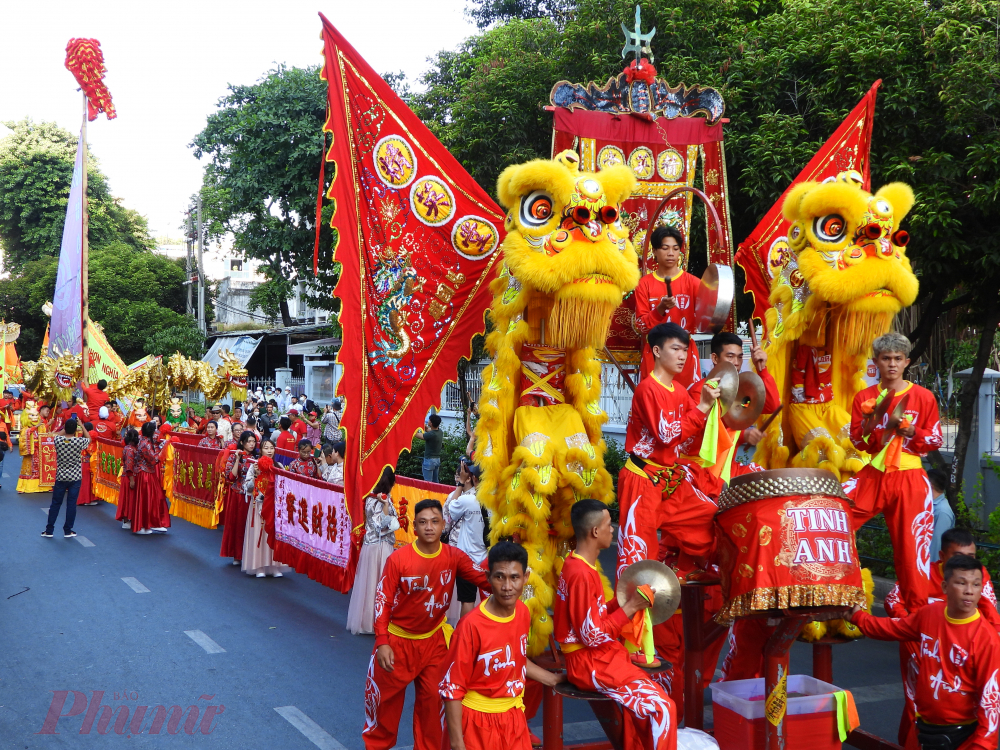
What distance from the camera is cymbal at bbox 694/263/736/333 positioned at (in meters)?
5.08

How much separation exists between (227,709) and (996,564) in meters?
6.69

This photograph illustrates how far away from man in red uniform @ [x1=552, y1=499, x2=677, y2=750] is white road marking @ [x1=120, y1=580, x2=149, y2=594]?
6.55 meters

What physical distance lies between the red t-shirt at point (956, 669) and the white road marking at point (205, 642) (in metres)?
4.98

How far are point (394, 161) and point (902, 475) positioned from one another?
11.5ft

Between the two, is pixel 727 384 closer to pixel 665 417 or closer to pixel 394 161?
pixel 665 417

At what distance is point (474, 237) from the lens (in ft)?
18.8

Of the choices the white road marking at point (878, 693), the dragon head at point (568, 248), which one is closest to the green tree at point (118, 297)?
the dragon head at point (568, 248)

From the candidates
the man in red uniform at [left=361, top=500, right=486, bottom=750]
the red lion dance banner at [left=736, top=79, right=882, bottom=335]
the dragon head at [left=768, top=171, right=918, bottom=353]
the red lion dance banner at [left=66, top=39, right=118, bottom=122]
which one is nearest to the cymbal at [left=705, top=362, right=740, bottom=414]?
the dragon head at [left=768, top=171, right=918, bottom=353]

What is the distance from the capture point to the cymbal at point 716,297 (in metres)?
5.08

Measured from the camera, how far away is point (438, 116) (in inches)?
621

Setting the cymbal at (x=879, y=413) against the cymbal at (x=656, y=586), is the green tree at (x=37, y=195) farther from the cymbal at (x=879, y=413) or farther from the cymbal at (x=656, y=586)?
the cymbal at (x=656, y=586)

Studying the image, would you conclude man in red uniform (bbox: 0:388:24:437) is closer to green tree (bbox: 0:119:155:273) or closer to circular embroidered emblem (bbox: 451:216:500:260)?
green tree (bbox: 0:119:155:273)

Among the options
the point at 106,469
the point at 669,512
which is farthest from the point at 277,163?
the point at 669,512

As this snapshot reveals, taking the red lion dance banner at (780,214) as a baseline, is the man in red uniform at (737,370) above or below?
below
